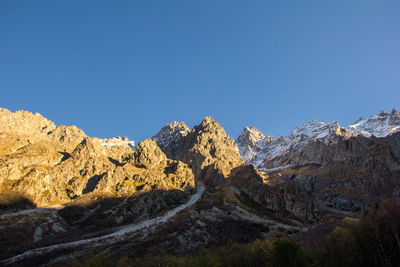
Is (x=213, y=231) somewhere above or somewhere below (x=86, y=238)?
below

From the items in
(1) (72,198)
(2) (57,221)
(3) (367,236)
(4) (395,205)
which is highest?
(1) (72,198)

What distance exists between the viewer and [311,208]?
19000 cm

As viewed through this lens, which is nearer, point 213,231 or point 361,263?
point 361,263

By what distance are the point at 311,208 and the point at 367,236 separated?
12039 cm

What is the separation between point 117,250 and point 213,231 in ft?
194

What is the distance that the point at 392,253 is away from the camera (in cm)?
7156

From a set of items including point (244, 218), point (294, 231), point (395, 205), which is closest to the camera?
point (395, 205)

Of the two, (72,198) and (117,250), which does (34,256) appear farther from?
(72,198)

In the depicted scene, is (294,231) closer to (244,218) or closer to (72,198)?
(244,218)

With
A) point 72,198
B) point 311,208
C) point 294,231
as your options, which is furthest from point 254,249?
point 72,198

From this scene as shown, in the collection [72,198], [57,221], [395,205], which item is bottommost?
[395,205]

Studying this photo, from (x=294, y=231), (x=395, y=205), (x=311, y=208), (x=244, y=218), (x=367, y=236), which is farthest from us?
(x=311, y=208)

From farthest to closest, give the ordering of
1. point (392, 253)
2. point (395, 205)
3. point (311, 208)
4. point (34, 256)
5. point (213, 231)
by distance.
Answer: point (311, 208) < point (213, 231) < point (34, 256) < point (395, 205) < point (392, 253)

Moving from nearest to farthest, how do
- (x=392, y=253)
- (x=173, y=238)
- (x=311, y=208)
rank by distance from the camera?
(x=392, y=253) < (x=173, y=238) < (x=311, y=208)
